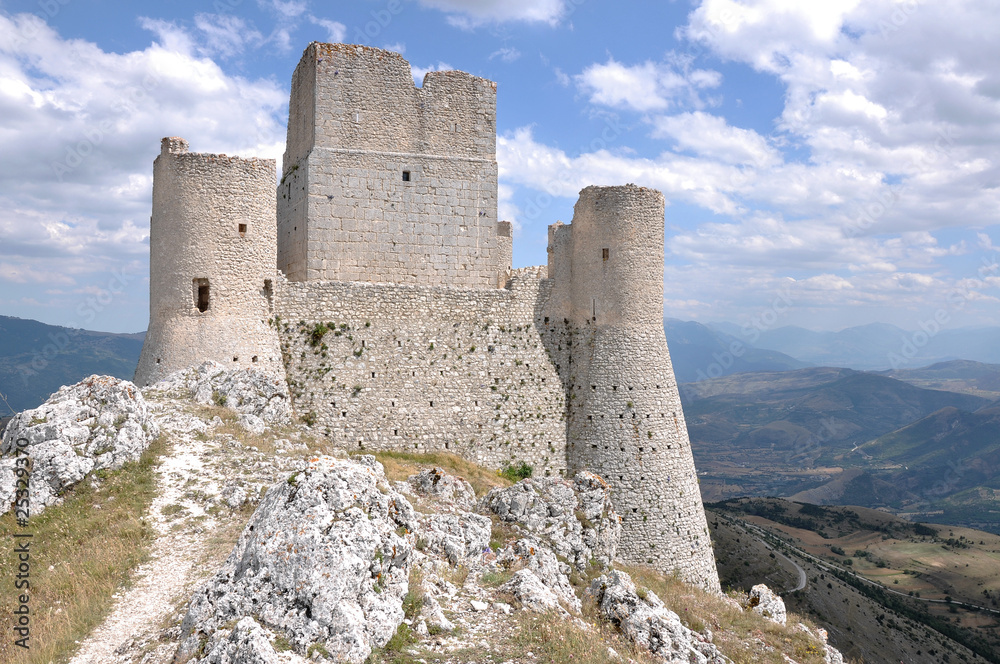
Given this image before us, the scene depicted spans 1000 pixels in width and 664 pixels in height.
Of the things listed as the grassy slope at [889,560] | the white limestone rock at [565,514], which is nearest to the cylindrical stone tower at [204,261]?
the white limestone rock at [565,514]

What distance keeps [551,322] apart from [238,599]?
1788 cm

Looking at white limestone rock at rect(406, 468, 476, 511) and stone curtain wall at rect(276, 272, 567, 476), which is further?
stone curtain wall at rect(276, 272, 567, 476)

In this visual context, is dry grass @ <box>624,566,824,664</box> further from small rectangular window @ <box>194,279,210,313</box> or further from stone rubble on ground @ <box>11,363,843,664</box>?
small rectangular window @ <box>194,279,210,313</box>

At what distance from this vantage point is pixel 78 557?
9.95 metres

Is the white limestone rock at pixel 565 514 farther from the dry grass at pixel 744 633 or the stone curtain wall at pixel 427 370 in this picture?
the stone curtain wall at pixel 427 370

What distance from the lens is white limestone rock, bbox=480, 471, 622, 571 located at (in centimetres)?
1478

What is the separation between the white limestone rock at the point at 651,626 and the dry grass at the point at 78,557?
804 centimetres

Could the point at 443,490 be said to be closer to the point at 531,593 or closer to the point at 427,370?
the point at 531,593

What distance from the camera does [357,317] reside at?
2120 centimetres

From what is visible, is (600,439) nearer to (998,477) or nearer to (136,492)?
(136,492)

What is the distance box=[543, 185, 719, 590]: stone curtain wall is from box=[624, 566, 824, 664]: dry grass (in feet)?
17.8

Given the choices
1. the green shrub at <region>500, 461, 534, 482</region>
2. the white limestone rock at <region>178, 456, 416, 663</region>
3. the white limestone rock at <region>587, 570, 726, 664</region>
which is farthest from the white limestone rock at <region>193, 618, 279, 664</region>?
the green shrub at <region>500, 461, 534, 482</region>

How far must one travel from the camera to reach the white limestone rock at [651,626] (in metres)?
10.5

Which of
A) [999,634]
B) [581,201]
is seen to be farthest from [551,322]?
[999,634]
